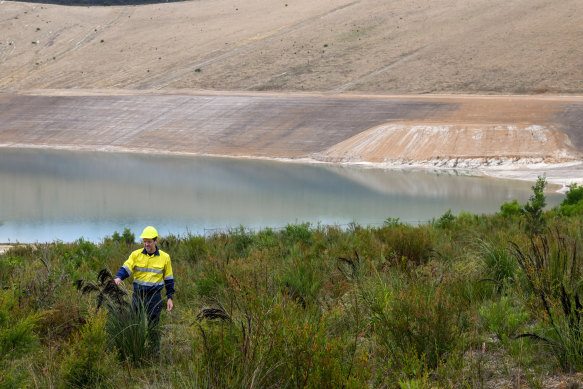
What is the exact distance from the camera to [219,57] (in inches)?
2899

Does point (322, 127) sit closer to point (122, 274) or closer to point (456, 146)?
point (456, 146)

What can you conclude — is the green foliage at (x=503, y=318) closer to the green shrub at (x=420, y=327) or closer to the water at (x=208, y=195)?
the green shrub at (x=420, y=327)

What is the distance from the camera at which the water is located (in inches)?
884

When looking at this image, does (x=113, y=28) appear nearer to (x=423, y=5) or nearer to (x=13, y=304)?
(x=423, y=5)

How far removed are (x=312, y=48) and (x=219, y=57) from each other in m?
9.79

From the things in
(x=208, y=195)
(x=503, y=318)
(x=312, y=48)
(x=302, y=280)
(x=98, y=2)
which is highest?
(x=98, y=2)

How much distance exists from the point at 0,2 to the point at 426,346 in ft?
369

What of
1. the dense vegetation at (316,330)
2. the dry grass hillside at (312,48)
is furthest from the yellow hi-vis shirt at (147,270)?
the dry grass hillside at (312,48)

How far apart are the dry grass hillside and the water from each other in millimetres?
24257

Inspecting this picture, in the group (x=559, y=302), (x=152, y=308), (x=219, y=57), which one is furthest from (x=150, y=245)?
(x=219, y=57)

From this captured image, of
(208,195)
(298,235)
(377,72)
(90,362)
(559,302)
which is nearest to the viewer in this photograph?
(90,362)

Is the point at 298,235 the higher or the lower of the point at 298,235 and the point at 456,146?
the higher

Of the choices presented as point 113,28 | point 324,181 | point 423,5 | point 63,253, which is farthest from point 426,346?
point 113,28

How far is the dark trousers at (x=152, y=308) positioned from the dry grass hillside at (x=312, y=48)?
51851mm
